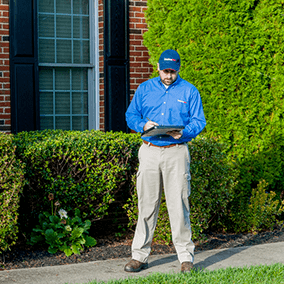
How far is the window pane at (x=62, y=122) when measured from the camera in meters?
6.94

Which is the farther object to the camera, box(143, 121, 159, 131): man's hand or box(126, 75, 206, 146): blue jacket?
box(126, 75, 206, 146): blue jacket

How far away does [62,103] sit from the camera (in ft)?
22.8

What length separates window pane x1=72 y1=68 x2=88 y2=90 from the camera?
7.03m

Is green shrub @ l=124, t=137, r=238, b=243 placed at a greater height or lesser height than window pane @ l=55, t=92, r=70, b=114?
lesser

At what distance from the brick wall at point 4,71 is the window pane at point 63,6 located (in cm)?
77

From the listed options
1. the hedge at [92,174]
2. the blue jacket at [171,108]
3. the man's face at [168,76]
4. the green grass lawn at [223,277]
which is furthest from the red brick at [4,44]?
the green grass lawn at [223,277]

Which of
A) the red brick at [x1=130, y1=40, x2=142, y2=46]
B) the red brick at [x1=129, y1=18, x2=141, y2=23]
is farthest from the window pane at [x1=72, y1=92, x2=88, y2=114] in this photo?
the red brick at [x1=129, y1=18, x2=141, y2=23]

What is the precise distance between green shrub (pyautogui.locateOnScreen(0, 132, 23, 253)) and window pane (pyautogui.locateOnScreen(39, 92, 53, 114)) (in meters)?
2.20

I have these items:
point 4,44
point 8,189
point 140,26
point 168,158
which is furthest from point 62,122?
point 168,158

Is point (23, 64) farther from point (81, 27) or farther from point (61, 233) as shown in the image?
point (61, 233)

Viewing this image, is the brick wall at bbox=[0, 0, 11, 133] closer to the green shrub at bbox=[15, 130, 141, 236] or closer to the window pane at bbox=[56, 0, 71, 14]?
the window pane at bbox=[56, 0, 71, 14]

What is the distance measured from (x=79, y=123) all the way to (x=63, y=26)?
4.83 ft

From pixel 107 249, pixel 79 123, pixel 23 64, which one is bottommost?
pixel 107 249

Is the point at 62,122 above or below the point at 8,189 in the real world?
above
